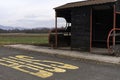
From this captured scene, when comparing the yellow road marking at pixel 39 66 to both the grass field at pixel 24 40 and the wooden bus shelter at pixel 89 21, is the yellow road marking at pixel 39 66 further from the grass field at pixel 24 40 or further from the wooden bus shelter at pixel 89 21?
the grass field at pixel 24 40

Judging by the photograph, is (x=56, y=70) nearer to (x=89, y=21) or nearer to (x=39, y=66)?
(x=39, y=66)

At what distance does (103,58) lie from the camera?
11984 millimetres

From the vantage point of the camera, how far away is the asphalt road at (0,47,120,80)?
8.68 m

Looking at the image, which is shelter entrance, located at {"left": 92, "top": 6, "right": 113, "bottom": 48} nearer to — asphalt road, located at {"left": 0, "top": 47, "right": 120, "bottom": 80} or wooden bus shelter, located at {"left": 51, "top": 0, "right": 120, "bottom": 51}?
wooden bus shelter, located at {"left": 51, "top": 0, "right": 120, "bottom": 51}

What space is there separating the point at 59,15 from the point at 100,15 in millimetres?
2629

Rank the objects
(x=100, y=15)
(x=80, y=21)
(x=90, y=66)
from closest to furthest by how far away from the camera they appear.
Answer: (x=90, y=66) → (x=80, y=21) → (x=100, y=15)

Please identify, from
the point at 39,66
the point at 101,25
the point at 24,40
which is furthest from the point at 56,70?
the point at 24,40

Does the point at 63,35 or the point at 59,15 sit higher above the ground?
the point at 59,15

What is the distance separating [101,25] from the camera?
A: 17188mm

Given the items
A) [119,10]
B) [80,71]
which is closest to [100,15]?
[119,10]

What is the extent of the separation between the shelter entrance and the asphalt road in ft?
16.2

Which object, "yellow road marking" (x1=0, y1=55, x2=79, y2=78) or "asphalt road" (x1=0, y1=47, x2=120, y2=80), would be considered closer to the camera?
"asphalt road" (x1=0, y1=47, x2=120, y2=80)

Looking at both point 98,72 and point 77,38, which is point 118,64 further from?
point 77,38

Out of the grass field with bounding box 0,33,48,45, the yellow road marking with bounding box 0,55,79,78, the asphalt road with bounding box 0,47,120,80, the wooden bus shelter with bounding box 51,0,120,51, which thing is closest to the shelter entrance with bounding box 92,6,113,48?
the wooden bus shelter with bounding box 51,0,120,51
